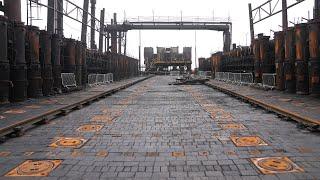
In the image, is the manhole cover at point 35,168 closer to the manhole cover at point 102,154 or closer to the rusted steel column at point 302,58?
the manhole cover at point 102,154

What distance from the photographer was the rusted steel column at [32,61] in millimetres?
15625

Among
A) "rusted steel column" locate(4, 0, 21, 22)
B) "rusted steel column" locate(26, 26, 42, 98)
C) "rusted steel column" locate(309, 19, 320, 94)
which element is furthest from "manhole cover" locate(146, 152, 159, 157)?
"rusted steel column" locate(4, 0, 21, 22)

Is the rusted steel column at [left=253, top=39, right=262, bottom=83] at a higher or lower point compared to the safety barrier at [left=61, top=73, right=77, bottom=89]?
higher

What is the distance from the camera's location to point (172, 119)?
10.5 meters

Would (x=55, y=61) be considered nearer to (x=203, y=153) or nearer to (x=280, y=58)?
(x=280, y=58)

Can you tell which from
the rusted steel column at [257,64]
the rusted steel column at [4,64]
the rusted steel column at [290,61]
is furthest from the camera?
the rusted steel column at [257,64]

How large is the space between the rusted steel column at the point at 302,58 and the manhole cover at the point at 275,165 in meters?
10.7

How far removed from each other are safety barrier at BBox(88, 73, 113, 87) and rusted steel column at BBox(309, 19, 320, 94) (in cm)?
1473

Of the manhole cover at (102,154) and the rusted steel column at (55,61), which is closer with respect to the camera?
the manhole cover at (102,154)

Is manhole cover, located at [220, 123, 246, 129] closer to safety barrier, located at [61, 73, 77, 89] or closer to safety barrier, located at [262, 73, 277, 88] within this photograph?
safety barrier, located at [262, 73, 277, 88]

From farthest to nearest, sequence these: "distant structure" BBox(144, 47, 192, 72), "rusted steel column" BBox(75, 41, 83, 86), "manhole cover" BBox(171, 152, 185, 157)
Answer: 1. "distant structure" BBox(144, 47, 192, 72)
2. "rusted steel column" BBox(75, 41, 83, 86)
3. "manhole cover" BBox(171, 152, 185, 157)

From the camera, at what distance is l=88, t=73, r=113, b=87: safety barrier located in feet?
86.0

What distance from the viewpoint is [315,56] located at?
14711mm

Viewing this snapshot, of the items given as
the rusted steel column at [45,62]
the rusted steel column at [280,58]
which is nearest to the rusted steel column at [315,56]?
the rusted steel column at [280,58]
